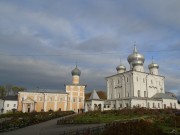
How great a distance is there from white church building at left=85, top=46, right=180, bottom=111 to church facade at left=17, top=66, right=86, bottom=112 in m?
4.96

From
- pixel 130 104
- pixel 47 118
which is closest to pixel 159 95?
pixel 130 104

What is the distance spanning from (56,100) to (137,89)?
73.4ft

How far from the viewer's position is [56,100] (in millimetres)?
56438

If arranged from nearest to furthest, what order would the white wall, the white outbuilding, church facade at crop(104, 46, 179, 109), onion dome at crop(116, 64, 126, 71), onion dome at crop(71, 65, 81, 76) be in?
church facade at crop(104, 46, 179, 109), onion dome at crop(116, 64, 126, 71), onion dome at crop(71, 65, 81, 76), the white outbuilding, the white wall

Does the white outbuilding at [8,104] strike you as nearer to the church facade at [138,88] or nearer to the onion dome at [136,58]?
the church facade at [138,88]

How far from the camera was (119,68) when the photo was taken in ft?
190

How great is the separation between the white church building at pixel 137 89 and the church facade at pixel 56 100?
4.96m

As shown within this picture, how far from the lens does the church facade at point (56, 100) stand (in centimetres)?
5291

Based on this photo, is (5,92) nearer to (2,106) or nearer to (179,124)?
(2,106)

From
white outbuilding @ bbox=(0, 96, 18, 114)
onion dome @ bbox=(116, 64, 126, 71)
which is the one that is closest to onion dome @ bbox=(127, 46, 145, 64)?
onion dome @ bbox=(116, 64, 126, 71)

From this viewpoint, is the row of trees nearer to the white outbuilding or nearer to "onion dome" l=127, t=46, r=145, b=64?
the white outbuilding

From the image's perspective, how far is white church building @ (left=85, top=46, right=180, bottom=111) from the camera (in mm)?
45938

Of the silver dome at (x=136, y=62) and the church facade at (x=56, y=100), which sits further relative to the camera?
the church facade at (x=56, y=100)

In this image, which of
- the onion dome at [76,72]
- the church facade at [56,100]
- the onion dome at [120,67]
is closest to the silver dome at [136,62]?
the onion dome at [120,67]
